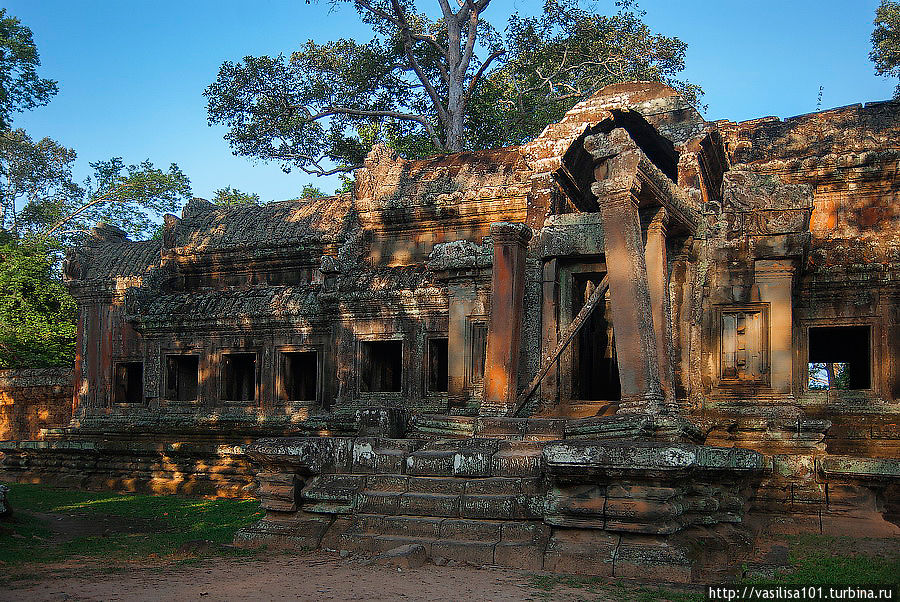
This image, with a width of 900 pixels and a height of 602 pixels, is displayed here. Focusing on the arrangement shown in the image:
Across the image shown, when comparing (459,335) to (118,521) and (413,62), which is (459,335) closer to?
(118,521)

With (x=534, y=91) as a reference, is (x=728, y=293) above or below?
below

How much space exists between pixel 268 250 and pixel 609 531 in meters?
11.7

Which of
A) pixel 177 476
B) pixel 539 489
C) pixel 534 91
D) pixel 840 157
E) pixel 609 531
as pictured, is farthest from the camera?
pixel 534 91

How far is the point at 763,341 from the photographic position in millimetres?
11508

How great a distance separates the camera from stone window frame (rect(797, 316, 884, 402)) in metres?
12.0

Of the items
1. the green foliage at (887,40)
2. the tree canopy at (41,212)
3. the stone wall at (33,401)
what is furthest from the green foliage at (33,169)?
the green foliage at (887,40)

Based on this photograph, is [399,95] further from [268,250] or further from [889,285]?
[889,285]

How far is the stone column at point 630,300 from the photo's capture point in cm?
948

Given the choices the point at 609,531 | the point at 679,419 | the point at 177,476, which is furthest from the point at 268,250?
the point at 609,531

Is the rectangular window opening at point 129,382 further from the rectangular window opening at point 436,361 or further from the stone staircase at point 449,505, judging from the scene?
the stone staircase at point 449,505

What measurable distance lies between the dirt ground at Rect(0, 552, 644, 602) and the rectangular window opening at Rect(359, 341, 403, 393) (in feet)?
23.8

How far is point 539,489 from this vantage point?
8.23m

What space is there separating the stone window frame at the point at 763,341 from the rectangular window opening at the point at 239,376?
9249 millimetres

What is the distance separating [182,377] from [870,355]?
12.8 metres
